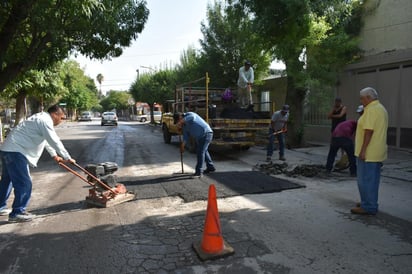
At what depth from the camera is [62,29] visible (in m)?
9.12

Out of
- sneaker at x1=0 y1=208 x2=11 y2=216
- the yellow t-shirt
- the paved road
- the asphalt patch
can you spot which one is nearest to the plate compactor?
the paved road

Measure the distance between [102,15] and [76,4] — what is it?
2.27m

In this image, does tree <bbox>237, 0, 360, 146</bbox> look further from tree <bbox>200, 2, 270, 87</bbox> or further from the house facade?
tree <bbox>200, 2, 270, 87</bbox>

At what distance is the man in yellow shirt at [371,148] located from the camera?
4.99 m

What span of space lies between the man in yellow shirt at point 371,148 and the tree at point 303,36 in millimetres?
6346

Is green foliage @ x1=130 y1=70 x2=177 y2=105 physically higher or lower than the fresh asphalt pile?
higher

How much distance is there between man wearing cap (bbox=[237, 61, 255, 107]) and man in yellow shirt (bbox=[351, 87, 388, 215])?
6414mm

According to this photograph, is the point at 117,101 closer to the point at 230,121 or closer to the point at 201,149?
the point at 230,121

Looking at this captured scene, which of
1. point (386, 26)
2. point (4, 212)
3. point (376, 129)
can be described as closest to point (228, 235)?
point (376, 129)

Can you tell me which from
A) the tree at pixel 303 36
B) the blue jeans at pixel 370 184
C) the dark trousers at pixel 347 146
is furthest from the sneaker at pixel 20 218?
the tree at pixel 303 36

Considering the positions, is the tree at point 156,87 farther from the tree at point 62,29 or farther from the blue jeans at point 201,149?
the blue jeans at point 201,149

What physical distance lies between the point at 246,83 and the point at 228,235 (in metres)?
7.70

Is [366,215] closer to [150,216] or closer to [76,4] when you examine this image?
[150,216]

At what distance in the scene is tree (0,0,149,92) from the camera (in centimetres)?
774
